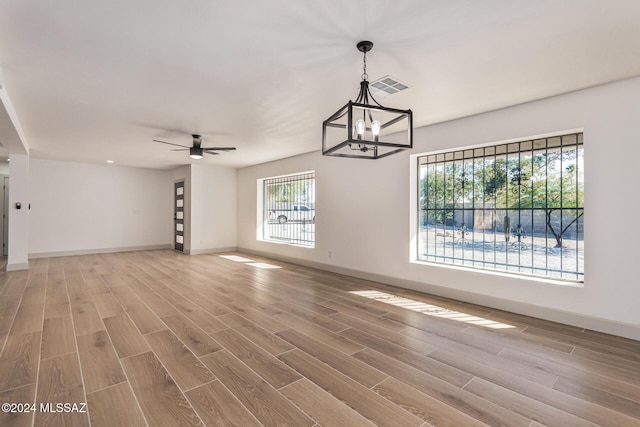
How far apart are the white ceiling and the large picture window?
2.98m

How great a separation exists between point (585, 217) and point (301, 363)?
3315mm

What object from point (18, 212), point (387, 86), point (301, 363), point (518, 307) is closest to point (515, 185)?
point (518, 307)

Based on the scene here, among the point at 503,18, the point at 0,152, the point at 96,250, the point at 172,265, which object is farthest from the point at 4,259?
the point at 503,18

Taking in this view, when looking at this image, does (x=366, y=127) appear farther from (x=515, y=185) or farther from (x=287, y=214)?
(x=287, y=214)

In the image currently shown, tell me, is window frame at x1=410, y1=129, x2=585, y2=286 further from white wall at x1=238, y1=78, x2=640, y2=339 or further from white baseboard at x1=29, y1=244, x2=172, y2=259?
white baseboard at x1=29, y1=244, x2=172, y2=259

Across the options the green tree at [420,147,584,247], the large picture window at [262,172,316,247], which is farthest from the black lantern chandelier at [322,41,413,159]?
the large picture window at [262,172,316,247]

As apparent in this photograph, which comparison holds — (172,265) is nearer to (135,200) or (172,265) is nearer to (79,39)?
(135,200)

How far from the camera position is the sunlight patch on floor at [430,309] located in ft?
10.9

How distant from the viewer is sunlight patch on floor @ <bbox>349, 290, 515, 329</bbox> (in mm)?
3314

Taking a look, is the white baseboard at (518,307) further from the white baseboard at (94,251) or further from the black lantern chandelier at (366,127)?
the white baseboard at (94,251)

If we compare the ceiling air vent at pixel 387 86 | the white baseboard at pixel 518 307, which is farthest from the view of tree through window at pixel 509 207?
the ceiling air vent at pixel 387 86

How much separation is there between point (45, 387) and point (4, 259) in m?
7.71

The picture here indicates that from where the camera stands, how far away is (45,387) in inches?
81.1

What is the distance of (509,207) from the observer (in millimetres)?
4188
